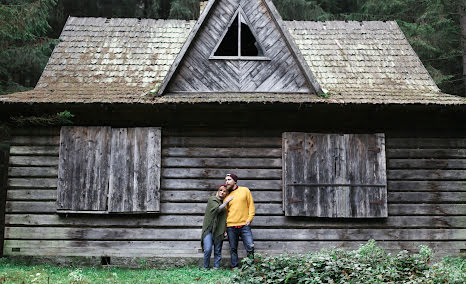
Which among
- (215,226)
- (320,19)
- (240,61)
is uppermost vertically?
(320,19)

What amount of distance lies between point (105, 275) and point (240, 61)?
5.61 m

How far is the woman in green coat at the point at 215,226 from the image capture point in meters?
9.52

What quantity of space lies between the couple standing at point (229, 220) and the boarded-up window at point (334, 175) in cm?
133

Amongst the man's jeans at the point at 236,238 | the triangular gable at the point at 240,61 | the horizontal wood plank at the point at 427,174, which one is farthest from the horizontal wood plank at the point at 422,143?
the man's jeans at the point at 236,238

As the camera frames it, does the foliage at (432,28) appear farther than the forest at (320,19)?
Yes

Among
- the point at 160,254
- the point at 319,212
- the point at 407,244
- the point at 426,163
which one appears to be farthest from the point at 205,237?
the point at 426,163

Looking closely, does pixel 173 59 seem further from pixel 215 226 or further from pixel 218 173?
pixel 215 226

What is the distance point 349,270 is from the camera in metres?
7.51

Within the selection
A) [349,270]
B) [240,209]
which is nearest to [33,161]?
[240,209]

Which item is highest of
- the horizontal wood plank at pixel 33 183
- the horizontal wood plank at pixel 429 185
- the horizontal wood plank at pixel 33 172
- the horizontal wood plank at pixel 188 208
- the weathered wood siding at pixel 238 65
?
the weathered wood siding at pixel 238 65

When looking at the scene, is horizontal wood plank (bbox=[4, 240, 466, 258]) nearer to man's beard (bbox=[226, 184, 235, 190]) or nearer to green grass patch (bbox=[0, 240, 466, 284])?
green grass patch (bbox=[0, 240, 466, 284])

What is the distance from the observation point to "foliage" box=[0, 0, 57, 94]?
11.0m

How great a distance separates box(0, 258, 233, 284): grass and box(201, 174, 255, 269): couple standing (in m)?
0.49

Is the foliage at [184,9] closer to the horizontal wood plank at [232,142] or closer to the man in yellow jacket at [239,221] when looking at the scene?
the horizontal wood plank at [232,142]
